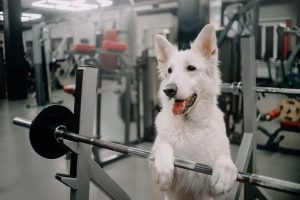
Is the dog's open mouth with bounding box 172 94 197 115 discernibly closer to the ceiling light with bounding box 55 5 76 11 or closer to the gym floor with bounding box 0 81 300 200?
the gym floor with bounding box 0 81 300 200

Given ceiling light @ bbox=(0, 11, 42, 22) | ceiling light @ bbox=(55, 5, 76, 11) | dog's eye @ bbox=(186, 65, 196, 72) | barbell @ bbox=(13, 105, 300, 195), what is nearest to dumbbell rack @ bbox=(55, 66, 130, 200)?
barbell @ bbox=(13, 105, 300, 195)

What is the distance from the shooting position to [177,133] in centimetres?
141

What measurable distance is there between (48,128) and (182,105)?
2.28 ft

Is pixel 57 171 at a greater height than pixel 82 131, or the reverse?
pixel 82 131

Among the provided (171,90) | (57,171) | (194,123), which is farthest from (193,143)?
(57,171)

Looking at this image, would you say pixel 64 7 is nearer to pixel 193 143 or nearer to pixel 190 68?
pixel 190 68

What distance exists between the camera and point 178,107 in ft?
4.61

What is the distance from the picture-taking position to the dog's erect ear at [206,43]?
146 centimetres

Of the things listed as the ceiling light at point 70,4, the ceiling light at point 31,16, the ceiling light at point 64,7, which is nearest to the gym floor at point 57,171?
the ceiling light at point 31,16

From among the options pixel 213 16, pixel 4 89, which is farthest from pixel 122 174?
pixel 213 16

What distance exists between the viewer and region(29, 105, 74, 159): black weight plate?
1393 millimetres

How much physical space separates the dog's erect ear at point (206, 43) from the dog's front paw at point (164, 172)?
72 cm

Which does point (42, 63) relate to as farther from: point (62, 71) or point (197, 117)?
point (197, 117)

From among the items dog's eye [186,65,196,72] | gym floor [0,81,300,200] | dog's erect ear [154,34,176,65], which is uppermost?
dog's erect ear [154,34,176,65]
